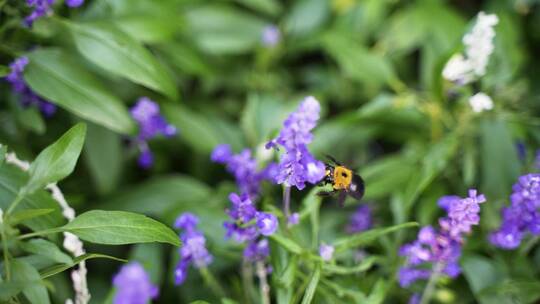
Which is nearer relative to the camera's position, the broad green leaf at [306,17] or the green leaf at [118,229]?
the green leaf at [118,229]

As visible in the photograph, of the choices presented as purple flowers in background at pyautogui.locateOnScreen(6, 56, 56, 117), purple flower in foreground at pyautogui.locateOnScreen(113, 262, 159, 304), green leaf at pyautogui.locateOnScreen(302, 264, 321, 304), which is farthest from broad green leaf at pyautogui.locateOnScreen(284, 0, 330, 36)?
purple flower in foreground at pyautogui.locateOnScreen(113, 262, 159, 304)

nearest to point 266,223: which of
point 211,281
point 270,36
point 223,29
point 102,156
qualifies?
point 211,281

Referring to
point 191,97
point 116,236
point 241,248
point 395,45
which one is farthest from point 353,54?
point 116,236

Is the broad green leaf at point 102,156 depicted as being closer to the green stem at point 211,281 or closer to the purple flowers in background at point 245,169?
the purple flowers in background at point 245,169

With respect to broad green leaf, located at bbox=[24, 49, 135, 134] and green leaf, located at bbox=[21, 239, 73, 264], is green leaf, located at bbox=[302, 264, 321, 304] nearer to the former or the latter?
green leaf, located at bbox=[21, 239, 73, 264]

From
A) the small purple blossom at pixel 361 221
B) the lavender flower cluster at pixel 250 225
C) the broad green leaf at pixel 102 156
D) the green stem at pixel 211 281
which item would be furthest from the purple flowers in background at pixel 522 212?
the broad green leaf at pixel 102 156

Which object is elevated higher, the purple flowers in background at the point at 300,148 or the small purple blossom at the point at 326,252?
the purple flowers in background at the point at 300,148
